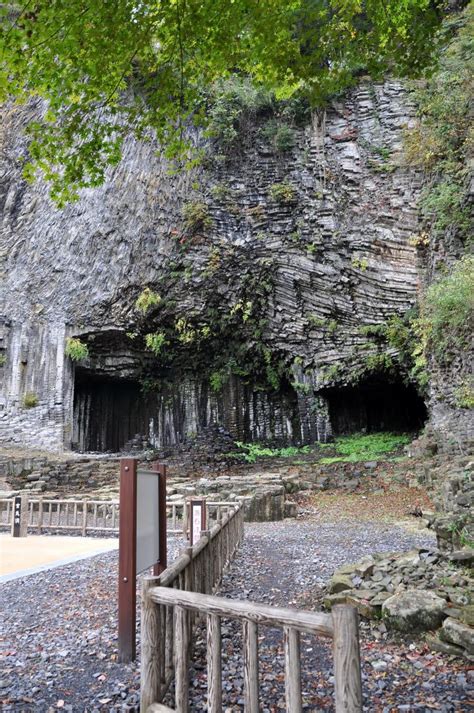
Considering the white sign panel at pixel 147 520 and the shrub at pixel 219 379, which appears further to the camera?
the shrub at pixel 219 379

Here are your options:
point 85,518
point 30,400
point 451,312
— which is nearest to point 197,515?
point 85,518

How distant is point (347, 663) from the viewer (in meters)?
1.78

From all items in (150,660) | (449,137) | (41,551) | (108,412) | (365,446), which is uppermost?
(449,137)

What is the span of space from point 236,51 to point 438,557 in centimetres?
557

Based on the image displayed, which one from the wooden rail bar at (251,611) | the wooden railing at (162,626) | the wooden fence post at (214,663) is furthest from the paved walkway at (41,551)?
the wooden fence post at (214,663)

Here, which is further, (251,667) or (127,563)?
(127,563)

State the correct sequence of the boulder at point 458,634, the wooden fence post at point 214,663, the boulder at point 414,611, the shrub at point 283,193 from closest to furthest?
1. the wooden fence post at point 214,663
2. the boulder at point 458,634
3. the boulder at point 414,611
4. the shrub at point 283,193

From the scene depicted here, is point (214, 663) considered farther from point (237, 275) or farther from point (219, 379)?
point (219, 379)

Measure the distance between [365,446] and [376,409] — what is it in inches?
186

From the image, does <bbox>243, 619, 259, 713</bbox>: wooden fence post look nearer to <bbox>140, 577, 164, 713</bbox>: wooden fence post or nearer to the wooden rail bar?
the wooden rail bar

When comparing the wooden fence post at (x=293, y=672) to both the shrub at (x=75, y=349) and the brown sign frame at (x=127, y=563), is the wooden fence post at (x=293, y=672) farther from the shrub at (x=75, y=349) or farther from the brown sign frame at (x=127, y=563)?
the shrub at (x=75, y=349)

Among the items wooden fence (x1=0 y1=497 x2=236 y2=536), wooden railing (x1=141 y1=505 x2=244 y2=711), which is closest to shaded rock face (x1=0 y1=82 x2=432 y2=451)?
wooden fence (x1=0 y1=497 x2=236 y2=536)

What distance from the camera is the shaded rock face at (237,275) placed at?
62.2 feet

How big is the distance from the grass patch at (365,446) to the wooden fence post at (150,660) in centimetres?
1408
